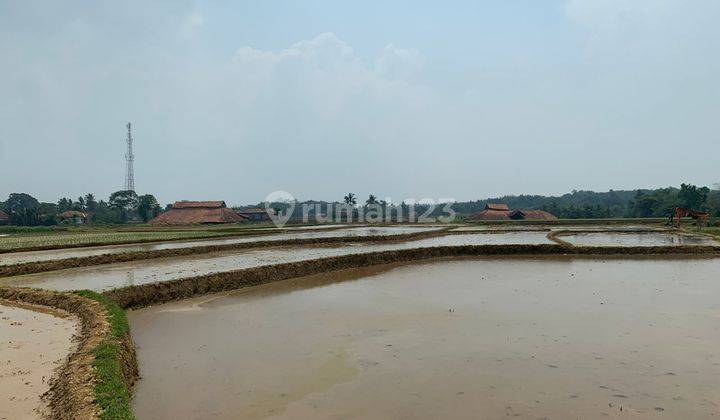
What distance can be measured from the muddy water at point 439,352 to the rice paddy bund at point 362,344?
0.03 metres

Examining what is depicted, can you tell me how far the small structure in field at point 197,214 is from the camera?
5331 cm

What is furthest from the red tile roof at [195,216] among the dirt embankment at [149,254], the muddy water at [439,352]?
the muddy water at [439,352]

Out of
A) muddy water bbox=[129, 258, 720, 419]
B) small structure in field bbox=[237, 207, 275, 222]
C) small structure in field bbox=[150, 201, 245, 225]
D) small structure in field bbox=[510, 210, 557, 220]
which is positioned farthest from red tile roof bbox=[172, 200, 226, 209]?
muddy water bbox=[129, 258, 720, 419]

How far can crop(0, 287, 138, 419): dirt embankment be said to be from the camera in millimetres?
4730

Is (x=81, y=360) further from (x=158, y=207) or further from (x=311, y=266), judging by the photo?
(x=158, y=207)

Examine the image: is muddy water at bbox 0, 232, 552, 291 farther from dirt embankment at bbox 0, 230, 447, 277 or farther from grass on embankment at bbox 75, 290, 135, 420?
grass on embankment at bbox 75, 290, 135, 420

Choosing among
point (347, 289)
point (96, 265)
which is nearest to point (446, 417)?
point (347, 289)

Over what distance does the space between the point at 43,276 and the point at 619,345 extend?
15.5m

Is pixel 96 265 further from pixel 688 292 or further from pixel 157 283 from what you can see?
pixel 688 292

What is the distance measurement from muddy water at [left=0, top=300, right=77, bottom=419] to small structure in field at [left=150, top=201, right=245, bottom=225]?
45.0 meters

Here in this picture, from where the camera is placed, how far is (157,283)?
11984 millimetres

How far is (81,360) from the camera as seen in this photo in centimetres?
602

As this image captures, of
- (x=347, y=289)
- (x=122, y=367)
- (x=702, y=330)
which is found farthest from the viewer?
(x=347, y=289)

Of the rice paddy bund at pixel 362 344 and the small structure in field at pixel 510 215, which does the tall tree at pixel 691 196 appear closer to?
the small structure in field at pixel 510 215
